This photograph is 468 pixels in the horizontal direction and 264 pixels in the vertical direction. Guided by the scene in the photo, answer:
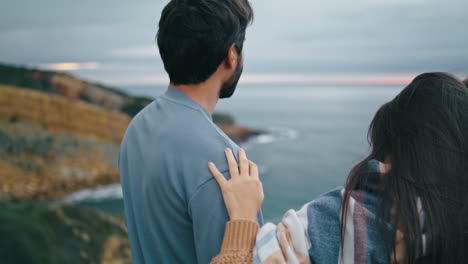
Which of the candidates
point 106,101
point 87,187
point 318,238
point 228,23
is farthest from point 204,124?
point 106,101

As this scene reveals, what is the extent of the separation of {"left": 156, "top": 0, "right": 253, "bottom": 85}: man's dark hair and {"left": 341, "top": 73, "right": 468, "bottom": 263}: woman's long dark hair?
24.4 inches

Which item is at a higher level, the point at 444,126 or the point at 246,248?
the point at 444,126

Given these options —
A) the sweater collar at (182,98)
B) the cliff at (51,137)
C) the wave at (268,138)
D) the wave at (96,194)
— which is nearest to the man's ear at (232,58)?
the sweater collar at (182,98)

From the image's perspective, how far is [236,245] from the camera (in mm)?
1326

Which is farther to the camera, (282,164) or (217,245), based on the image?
(282,164)

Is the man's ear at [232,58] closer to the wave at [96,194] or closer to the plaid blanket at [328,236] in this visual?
the plaid blanket at [328,236]

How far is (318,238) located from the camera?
1299mm

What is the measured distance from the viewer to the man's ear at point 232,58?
1.49m

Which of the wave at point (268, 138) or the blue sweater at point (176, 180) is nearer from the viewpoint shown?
the blue sweater at point (176, 180)

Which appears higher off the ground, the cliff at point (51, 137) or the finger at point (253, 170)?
the finger at point (253, 170)

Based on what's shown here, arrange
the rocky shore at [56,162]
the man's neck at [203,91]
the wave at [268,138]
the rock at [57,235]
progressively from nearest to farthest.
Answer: the man's neck at [203,91] < the rock at [57,235] < the rocky shore at [56,162] < the wave at [268,138]

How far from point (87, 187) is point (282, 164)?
8697 mm

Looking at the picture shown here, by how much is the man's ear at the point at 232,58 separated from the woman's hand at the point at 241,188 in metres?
0.31

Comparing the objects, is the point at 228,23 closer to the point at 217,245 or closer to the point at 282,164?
the point at 217,245
